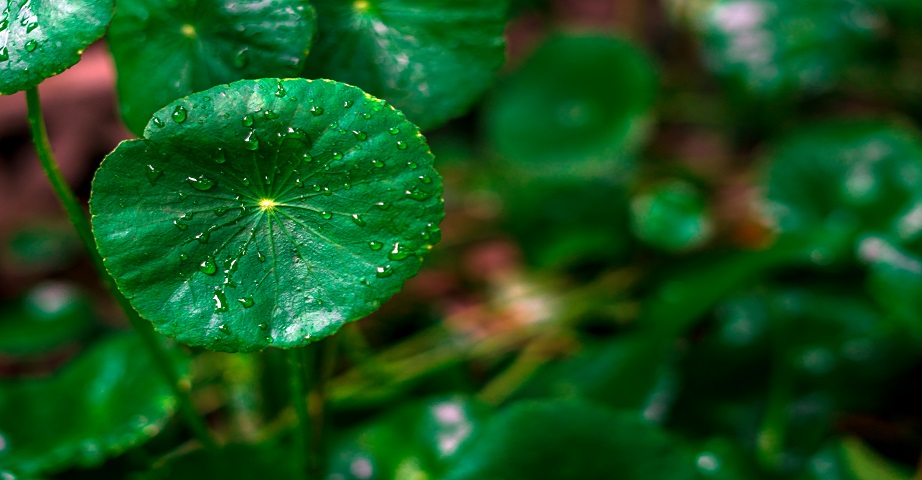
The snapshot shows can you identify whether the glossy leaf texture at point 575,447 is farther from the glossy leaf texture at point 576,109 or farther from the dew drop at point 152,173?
the glossy leaf texture at point 576,109

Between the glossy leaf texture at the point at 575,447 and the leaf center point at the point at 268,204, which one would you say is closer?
the leaf center point at the point at 268,204

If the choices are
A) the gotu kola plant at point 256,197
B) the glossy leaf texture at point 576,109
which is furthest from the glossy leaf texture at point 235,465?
the glossy leaf texture at point 576,109

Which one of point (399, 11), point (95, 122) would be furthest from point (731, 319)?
point (95, 122)

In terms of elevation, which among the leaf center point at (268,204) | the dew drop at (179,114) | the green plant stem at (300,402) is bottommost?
the green plant stem at (300,402)

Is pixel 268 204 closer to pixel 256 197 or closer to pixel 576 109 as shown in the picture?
pixel 256 197

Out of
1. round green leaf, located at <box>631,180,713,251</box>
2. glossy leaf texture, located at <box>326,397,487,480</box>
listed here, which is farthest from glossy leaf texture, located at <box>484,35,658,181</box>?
glossy leaf texture, located at <box>326,397,487,480</box>

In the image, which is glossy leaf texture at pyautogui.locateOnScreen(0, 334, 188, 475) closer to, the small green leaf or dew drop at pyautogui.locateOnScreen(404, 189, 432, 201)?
the small green leaf
